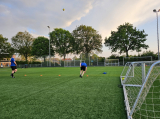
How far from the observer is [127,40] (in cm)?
4297

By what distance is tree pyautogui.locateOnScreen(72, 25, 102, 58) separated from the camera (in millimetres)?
47531

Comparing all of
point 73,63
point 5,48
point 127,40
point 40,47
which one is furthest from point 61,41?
point 127,40

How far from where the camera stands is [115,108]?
2.93 m

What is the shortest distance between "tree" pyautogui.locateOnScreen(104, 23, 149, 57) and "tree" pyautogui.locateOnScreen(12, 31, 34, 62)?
1478 inches

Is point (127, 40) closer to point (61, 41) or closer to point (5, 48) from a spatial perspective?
point (61, 41)

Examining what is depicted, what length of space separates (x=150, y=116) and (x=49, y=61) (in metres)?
41.9

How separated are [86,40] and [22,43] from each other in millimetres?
29724

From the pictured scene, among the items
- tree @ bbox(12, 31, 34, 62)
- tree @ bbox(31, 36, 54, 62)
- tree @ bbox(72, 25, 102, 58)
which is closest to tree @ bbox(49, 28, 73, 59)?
tree @ bbox(72, 25, 102, 58)

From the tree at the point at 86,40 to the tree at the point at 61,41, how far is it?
2606 mm

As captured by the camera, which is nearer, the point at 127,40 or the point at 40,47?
the point at 127,40

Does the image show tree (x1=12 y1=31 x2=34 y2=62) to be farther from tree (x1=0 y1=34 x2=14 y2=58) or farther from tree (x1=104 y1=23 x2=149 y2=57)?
tree (x1=104 y1=23 x2=149 y2=57)

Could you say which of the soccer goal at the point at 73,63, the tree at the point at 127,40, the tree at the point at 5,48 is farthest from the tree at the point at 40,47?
the tree at the point at 127,40

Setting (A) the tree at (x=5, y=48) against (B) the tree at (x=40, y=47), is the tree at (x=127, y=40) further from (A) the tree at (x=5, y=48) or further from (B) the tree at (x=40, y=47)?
(A) the tree at (x=5, y=48)

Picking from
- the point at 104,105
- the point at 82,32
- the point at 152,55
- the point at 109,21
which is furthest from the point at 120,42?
the point at 104,105
